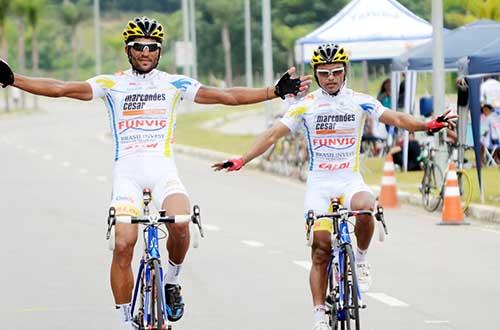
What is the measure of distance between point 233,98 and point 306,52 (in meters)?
26.9

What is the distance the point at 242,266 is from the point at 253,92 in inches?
210

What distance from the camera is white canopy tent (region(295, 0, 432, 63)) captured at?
35.9m

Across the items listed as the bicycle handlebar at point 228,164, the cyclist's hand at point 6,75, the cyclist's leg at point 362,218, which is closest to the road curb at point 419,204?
the cyclist's leg at point 362,218

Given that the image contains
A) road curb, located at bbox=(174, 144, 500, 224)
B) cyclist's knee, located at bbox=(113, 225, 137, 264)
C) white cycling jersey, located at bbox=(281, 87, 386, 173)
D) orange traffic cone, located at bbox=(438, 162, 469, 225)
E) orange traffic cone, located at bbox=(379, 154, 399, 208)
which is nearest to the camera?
cyclist's knee, located at bbox=(113, 225, 137, 264)

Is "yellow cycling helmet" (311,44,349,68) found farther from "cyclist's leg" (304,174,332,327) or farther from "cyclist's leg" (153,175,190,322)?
"cyclist's leg" (153,175,190,322)

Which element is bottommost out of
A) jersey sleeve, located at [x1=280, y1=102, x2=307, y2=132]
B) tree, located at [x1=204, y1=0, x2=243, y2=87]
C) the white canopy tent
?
jersey sleeve, located at [x1=280, y1=102, x2=307, y2=132]

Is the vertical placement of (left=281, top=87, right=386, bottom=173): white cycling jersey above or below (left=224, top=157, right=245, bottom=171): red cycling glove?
above

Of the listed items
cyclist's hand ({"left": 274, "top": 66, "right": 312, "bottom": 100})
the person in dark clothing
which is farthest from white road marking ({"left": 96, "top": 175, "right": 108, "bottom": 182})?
cyclist's hand ({"left": 274, "top": 66, "right": 312, "bottom": 100})

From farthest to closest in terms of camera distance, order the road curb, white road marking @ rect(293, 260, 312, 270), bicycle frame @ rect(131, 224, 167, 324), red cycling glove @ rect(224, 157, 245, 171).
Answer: the road curb < white road marking @ rect(293, 260, 312, 270) < red cycling glove @ rect(224, 157, 245, 171) < bicycle frame @ rect(131, 224, 167, 324)

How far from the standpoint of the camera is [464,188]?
24.0 metres

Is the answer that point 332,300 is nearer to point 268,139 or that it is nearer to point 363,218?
point 363,218

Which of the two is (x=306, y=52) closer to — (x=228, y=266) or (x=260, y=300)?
(x=228, y=266)

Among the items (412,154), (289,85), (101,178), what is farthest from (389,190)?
(289,85)

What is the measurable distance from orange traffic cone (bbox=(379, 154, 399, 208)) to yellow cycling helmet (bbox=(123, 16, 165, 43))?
42.4 feet
